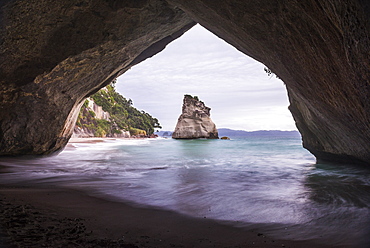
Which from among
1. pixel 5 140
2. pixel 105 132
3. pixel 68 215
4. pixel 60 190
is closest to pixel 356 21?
pixel 68 215

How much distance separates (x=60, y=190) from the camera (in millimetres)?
4527

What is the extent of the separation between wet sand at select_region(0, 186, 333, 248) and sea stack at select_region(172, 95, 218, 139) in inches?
1922

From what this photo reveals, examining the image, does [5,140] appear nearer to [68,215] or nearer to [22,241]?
[68,215]

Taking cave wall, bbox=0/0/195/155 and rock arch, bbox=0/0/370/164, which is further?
cave wall, bbox=0/0/195/155

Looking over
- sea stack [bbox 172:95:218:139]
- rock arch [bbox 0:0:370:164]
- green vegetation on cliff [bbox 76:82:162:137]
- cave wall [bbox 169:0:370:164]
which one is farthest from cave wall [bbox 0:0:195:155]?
sea stack [bbox 172:95:218:139]

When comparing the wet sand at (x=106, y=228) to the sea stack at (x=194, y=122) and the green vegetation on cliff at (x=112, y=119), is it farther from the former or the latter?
the sea stack at (x=194, y=122)

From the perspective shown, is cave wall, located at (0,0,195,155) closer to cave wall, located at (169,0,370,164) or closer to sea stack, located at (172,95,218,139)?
cave wall, located at (169,0,370,164)

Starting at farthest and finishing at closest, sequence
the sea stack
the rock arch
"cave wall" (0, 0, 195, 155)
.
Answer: the sea stack < "cave wall" (0, 0, 195, 155) < the rock arch

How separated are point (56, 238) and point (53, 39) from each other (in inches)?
224

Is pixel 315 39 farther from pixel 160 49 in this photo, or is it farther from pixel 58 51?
pixel 160 49

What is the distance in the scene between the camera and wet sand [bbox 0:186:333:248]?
2.21 meters

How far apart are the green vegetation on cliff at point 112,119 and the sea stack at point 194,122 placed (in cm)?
1388

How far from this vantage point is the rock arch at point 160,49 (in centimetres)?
306

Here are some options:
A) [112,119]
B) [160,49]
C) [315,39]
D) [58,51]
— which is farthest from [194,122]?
[315,39]
